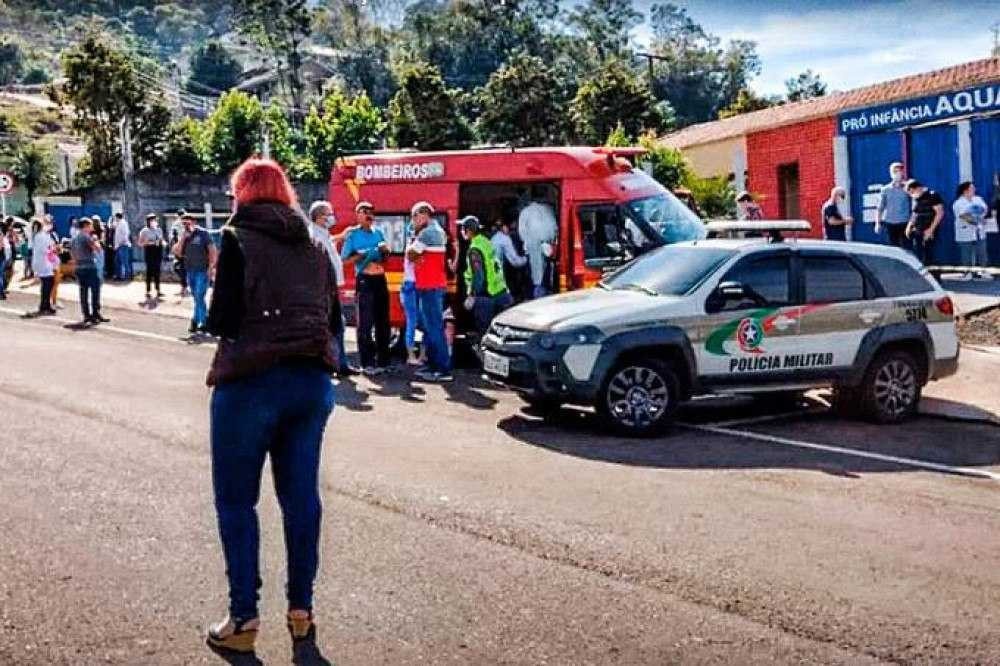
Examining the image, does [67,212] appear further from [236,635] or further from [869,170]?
[236,635]

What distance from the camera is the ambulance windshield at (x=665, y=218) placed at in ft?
47.0

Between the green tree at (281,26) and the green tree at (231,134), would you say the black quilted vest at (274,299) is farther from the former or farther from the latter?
the green tree at (281,26)

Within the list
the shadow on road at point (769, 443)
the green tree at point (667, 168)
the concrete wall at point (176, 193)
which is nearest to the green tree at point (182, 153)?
the concrete wall at point (176, 193)

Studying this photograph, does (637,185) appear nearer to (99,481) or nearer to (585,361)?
(585,361)

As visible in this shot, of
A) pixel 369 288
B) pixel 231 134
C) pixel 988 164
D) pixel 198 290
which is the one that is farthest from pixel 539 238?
pixel 231 134

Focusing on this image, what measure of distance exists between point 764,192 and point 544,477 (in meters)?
21.9

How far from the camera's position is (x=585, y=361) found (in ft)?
33.9

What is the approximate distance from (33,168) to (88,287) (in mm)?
44377

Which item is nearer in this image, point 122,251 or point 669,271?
point 669,271

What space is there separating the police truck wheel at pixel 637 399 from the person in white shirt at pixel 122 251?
63.0 ft

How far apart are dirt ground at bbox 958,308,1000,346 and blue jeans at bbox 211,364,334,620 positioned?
11400mm

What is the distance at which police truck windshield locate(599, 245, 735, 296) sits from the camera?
1091 cm

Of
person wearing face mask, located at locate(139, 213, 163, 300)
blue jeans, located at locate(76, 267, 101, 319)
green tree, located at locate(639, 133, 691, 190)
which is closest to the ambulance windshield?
blue jeans, located at locate(76, 267, 101, 319)

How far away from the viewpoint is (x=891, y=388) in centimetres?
1119
